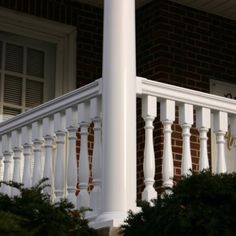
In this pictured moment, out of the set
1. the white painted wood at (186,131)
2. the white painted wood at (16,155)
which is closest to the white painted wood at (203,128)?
the white painted wood at (186,131)

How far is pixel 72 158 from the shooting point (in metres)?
5.38

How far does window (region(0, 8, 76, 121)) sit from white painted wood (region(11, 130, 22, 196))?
154cm

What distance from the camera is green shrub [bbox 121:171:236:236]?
387 centimetres

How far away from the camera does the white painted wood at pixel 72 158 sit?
5.28 m

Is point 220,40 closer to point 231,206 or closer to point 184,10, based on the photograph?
point 184,10

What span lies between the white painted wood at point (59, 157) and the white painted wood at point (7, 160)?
2.30ft

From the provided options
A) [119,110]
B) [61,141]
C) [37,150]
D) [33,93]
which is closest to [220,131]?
[119,110]

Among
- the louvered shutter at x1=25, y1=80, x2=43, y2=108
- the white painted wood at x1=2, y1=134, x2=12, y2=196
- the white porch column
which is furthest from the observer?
the louvered shutter at x1=25, y1=80, x2=43, y2=108

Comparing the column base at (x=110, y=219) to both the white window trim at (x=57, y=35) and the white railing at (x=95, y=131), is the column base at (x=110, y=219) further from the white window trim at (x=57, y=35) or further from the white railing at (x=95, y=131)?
the white window trim at (x=57, y=35)

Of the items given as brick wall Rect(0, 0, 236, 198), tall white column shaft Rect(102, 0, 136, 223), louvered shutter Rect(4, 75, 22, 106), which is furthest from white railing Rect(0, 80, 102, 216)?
brick wall Rect(0, 0, 236, 198)

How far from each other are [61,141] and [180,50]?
9.86 ft

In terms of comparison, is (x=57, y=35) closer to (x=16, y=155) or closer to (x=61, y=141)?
(x=16, y=155)

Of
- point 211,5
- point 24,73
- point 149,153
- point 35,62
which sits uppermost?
point 211,5

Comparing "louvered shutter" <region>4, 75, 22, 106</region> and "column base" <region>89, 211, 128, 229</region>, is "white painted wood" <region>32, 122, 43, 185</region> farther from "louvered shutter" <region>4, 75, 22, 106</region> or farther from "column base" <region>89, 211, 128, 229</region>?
"louvered shutter" <region>4, 75, 22, 106</region>
